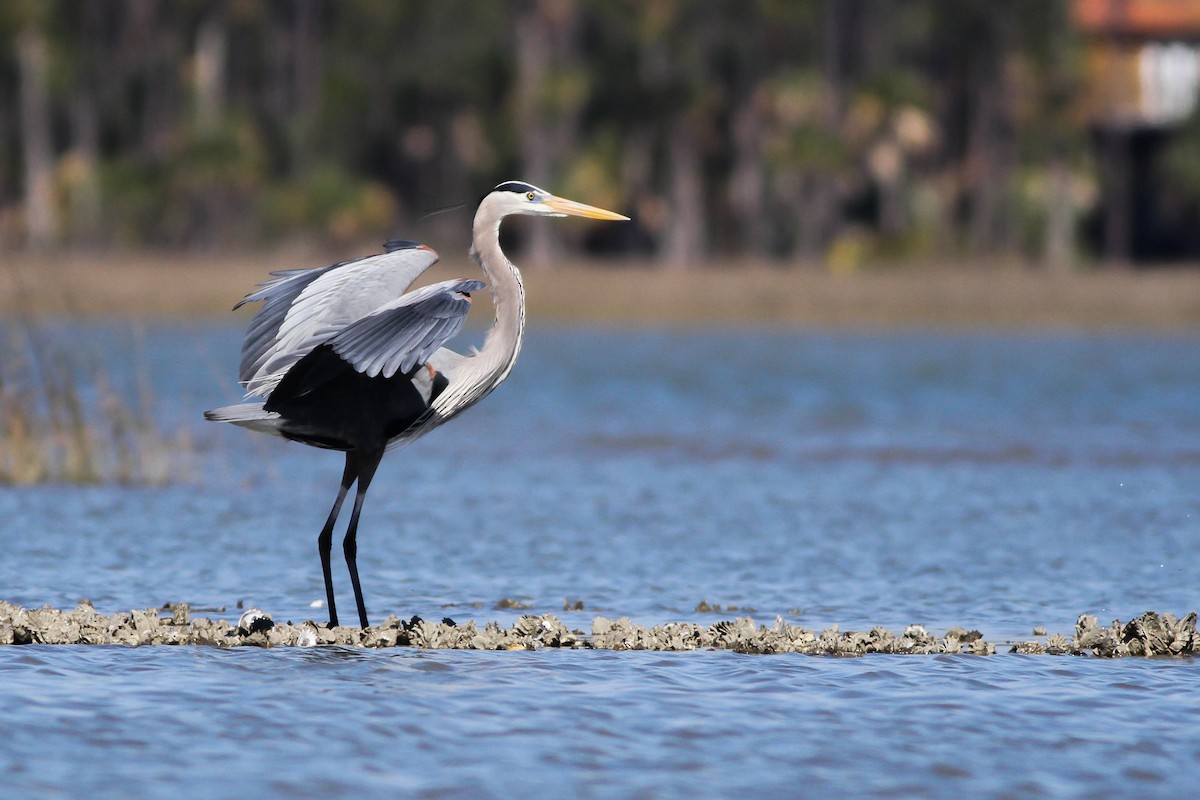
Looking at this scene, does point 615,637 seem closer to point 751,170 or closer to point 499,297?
point 499,297

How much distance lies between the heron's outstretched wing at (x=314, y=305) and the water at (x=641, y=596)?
143 centimetres

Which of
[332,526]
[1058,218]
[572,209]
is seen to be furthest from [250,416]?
[1058,218]

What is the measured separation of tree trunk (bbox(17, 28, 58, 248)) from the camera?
2032 inches

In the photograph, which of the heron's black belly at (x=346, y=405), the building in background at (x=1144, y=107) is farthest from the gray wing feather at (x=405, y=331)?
the building in background at (x=1144, y=107)

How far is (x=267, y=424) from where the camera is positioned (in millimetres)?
10328

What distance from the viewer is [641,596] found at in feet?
40.5

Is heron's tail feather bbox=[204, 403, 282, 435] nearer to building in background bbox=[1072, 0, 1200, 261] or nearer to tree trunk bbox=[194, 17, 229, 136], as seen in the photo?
tree trunk bbox=[194, 17, 229, 136]

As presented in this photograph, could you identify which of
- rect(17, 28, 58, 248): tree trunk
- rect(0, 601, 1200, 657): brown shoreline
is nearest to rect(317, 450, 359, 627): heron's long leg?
rect(0, 601, 1200, 657): brown shoreline

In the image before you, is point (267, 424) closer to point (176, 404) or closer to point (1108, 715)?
point (1108, 715)

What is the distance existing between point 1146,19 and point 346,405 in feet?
189

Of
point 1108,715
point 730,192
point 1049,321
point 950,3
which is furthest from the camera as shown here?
point 730,192

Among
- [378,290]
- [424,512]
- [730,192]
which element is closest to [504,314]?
[378,290]

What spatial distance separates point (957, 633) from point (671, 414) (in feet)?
59.0

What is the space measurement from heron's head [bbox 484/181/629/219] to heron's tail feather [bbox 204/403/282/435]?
1.58 metres
